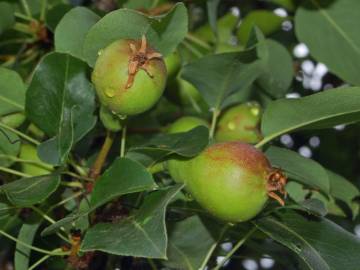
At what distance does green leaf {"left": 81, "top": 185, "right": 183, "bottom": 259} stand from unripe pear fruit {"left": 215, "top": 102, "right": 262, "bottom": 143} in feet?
1.25

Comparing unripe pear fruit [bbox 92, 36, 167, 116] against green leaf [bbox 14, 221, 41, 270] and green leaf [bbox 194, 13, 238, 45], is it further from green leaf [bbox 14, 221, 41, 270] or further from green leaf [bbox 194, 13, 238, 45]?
green leaf [bbox 194, 13, 238, 45]

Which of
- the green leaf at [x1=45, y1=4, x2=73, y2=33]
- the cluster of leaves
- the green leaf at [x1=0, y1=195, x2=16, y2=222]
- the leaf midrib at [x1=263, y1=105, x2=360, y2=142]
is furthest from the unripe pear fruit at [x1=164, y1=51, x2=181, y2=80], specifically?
the green leaf at [x1=0, y1=195, x2=16, y2=222]

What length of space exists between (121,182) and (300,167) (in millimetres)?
359

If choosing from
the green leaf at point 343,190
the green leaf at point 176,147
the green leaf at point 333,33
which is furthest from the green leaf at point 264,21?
the green leaf at point 176,147

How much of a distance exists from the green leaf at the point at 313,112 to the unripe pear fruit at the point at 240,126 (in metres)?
0.18

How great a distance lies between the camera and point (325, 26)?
1.70m

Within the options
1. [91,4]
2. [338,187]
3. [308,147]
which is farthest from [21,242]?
[308,147]

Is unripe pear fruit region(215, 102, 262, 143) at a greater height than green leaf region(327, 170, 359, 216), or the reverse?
unripe pear fruit region(215, 102, 262, 143)

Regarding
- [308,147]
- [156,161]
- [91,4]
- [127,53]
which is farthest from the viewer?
[308,147]

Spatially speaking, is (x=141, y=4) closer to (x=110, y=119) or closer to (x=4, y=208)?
(x=110, y=119)

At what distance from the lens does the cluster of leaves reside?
3.65ft

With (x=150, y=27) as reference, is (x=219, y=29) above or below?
below

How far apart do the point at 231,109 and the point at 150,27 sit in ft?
1.24

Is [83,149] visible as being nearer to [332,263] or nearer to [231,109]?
[231,109]
